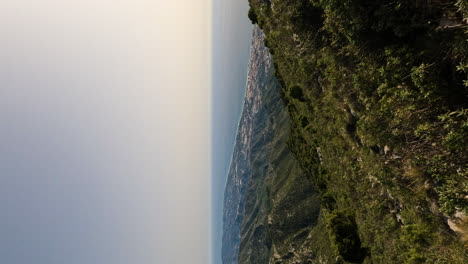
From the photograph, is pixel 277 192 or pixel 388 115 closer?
pixel 388 115

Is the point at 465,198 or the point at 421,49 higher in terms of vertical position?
the point at 421,49

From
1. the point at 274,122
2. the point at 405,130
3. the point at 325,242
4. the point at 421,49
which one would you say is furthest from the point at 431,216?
the point at 274,122

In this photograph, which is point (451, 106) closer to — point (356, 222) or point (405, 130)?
point (405, 130)

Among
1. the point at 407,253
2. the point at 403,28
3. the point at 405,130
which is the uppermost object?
the point at 403,28

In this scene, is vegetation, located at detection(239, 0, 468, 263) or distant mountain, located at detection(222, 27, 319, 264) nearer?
vegetation, located at detection(239, 0, 468, 263)

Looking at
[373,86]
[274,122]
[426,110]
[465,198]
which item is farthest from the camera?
[274,122]

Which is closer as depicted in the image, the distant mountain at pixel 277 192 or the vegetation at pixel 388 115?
the vegetation at pixel 388 115

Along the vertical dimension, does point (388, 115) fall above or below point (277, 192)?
above

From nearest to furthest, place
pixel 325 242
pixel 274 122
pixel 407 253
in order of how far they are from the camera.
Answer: pixel 407 253 < pixel 325 242 < pixel 274 122
